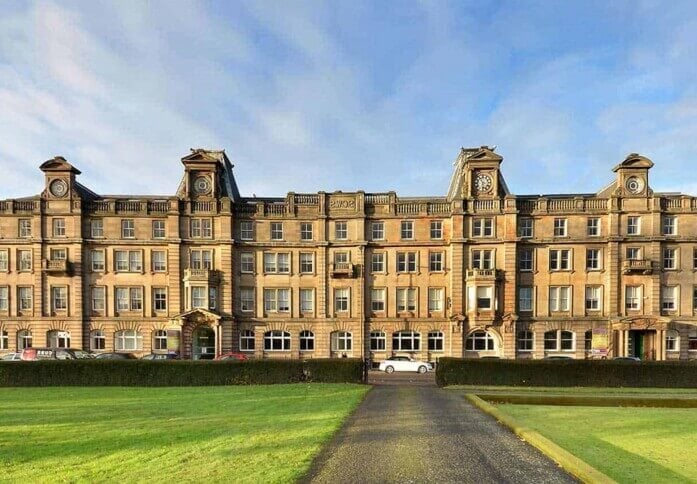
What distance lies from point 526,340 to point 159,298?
117 feet

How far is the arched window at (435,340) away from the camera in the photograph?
40094mm

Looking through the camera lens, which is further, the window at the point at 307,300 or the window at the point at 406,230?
the window at the point at 307,300

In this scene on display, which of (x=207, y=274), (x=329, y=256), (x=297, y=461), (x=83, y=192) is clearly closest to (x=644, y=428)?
(x=297, y=461)

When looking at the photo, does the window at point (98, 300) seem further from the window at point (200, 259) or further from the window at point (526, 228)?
the window at point (526, 228)

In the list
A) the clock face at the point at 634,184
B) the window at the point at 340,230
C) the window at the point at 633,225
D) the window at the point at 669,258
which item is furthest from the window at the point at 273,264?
the window at the point at 669,258

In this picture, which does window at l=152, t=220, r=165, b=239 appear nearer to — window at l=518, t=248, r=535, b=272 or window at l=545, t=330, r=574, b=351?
window at l=518, t=248, r=535, b=272

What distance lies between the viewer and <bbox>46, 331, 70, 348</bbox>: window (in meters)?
39.5

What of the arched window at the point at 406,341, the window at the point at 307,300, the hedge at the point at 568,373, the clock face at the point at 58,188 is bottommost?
the arched window at the point at 406,341

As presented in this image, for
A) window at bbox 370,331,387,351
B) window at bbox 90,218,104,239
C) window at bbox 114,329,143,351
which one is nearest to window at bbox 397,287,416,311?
window at bbox 370,331,387,351

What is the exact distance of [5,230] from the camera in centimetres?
4003

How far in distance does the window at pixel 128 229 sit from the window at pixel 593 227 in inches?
1730

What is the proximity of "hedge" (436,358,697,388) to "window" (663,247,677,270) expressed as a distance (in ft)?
56.4

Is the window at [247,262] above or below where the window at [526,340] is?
above

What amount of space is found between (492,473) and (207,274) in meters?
34.8
